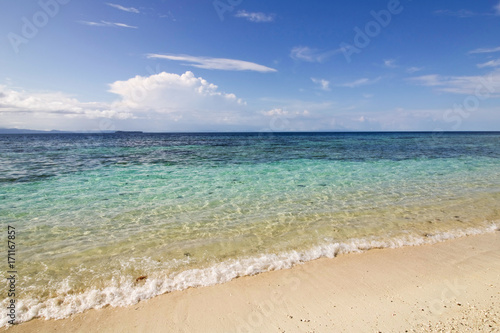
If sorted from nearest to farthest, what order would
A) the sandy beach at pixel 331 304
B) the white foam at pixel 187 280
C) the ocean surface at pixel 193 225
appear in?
the sandy beach at pixel 331 304 → the white foam at pixel 187 280 → the ocean surface at pixel 193 225

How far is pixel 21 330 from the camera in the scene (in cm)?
381

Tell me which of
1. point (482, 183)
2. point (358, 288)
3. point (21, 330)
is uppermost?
point (482, 183)

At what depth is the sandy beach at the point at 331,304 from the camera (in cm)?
378

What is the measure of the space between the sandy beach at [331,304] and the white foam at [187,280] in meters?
0.17

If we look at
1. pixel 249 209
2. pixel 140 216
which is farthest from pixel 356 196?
pixel 140 216

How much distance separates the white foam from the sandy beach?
165mm

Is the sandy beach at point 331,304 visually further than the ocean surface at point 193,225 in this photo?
No

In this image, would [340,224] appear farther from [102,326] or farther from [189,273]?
[102,326]

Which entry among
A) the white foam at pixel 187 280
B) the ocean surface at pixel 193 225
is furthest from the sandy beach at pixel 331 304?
the ocean surface at pixel 193 225

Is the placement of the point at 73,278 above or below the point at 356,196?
below

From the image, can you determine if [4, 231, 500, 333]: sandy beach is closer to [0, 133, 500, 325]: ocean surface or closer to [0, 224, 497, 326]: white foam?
[0, 224, 497, 326]: white foam

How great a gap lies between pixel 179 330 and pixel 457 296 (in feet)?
16.1

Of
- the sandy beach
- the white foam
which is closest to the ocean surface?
the white foam

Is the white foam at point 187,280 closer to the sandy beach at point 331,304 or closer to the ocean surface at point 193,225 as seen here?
the ocean surface at point 193,225
